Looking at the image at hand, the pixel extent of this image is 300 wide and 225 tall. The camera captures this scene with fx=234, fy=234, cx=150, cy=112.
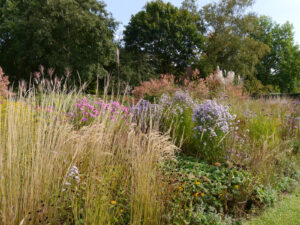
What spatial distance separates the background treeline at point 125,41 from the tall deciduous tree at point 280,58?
9545 millimetres

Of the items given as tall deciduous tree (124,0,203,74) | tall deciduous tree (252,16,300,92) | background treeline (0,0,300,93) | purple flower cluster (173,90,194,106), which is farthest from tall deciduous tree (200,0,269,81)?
purple flower cluster (173,90,194,106)

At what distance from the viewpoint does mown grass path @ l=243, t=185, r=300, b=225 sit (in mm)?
2619

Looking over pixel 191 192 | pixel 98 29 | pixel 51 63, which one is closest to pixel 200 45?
pixel 98 29

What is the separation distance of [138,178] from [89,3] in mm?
18113

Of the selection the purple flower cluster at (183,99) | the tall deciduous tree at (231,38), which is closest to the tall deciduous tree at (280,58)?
the tall deciduous tree at (231,38)

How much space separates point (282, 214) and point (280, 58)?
3193 centimetres

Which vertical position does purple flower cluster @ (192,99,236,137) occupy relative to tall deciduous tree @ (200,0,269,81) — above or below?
below

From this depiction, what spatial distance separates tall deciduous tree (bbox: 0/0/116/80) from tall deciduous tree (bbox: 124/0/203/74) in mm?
2743

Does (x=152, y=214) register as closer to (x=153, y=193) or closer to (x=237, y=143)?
(x=153, y=193)

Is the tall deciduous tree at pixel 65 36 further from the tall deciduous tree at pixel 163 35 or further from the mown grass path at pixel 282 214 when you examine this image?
the mown grass path at pixel 282 214

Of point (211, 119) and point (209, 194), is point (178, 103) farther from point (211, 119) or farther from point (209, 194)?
point (209, 194)

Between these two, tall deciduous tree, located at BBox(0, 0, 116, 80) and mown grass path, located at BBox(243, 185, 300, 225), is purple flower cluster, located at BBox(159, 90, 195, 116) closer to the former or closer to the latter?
mown grass path, located at BBox(243, 185, 300, 225)

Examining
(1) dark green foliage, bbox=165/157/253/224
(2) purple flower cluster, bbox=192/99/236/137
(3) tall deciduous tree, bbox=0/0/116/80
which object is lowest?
(1) dark green foliage, bbox=165/157/253/224

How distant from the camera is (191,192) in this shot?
2588mm
